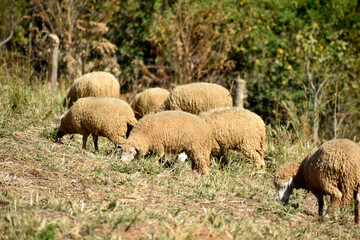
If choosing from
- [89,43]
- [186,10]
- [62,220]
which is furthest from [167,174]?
[89,43]

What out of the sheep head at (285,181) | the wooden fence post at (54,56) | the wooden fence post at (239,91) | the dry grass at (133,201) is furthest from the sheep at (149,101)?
the sheep head at (285,181)

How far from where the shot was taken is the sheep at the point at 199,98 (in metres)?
7.15

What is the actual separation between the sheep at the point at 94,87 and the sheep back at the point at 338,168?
4129mm

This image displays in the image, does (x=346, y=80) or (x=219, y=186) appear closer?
(x=219, y=186)

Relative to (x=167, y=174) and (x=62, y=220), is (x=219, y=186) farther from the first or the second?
(x=62, y=220)

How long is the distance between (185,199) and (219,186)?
0.72 metres

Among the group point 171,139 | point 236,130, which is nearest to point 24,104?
point 171,139

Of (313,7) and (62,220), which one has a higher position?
(313,7)

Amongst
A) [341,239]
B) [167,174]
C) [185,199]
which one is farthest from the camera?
[167,174]

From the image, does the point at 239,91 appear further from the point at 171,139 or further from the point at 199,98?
the point at 171,139

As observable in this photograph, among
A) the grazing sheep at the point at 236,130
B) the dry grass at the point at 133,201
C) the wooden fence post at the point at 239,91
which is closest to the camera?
the dry grass at the point at 133,201

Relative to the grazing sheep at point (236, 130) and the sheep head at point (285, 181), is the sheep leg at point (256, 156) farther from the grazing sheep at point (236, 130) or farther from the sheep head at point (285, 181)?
the sheep head at point (285, 181)

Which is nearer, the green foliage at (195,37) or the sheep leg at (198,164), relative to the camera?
the sheep leg at (198,164)

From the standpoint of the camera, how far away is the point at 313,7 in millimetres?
12750
